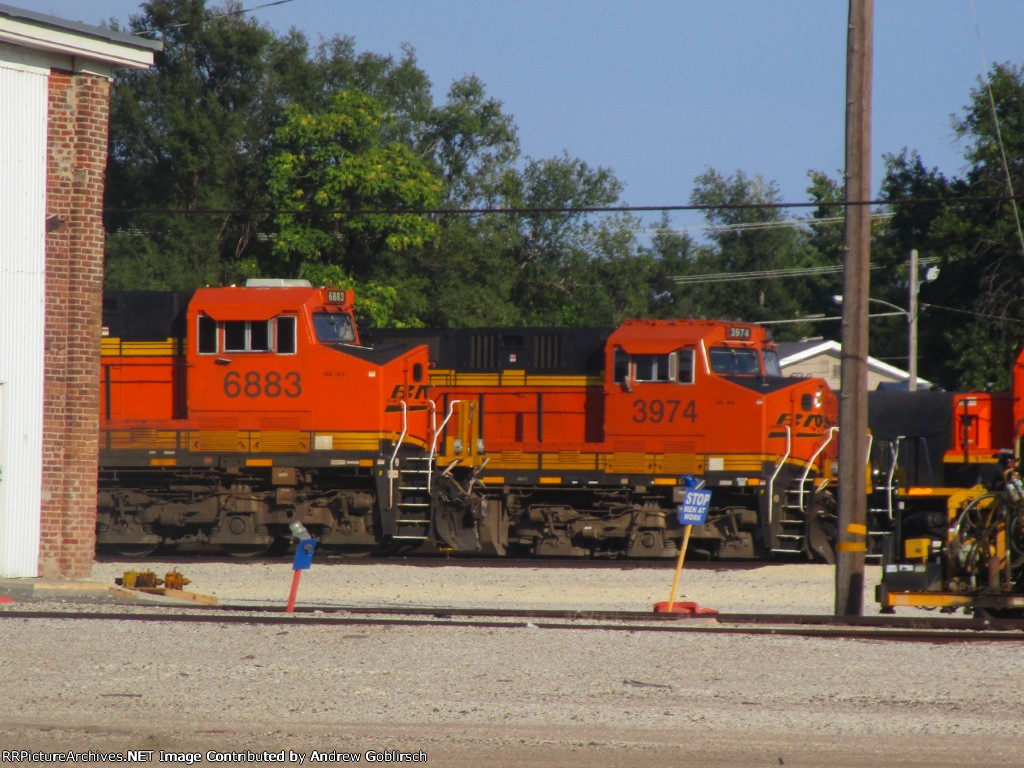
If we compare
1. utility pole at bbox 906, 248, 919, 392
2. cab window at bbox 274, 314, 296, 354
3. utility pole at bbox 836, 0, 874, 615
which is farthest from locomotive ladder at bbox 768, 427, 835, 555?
utility pole at bbox 906, 248, 919, 392

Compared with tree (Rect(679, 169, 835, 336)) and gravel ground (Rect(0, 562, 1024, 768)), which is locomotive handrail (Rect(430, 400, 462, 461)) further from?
tree (Rect(679, 169, 835, 336))

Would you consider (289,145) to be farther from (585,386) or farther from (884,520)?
(884,520)

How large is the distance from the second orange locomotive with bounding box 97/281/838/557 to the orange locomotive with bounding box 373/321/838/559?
4 centimetres

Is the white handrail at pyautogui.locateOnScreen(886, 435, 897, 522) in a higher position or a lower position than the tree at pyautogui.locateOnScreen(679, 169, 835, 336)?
lower

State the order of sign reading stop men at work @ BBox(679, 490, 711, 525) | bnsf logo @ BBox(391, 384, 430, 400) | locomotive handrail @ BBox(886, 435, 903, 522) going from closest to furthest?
sign reading stop men at work @ BBox(679, 490, 711, 525)
locomotive handrail @ BBox(886, 435, 903, 522)
bnsf logo @ BBox(391, 384, 430, 400)

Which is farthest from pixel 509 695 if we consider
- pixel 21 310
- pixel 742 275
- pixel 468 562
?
pixel 742 275

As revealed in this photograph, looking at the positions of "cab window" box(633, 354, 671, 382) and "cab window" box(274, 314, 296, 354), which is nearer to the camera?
"cab window" box(274, 314, 296, 354)

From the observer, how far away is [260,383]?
22391mm

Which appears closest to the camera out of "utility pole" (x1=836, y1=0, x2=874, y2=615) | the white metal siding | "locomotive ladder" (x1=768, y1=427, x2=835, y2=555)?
"utility pole" (x1=836, y1=0, x2=874, y2=615)

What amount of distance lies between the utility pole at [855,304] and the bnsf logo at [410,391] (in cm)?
926

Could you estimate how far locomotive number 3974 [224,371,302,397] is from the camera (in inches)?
878

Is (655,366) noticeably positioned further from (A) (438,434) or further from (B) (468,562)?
(B) (468,562)

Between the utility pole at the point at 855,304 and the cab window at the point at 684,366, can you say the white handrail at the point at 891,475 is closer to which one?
the cab window at the point at 684,366

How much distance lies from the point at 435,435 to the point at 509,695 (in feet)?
45.4
